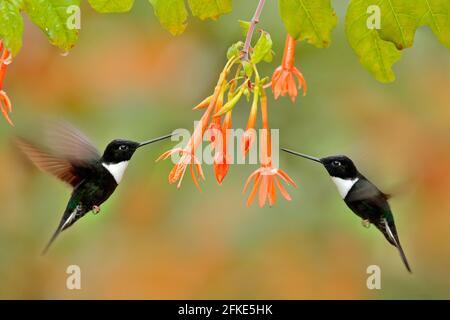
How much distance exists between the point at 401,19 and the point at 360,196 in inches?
12.5

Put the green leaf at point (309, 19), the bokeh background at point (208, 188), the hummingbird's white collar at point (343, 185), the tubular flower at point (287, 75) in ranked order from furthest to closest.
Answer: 1. the bokeh background at point (208, 188)
2. the hummingbird's white collar at point (343, 185)
3. the tubular flower at point (287, 75)
4. the green leaf at point (309, 19)

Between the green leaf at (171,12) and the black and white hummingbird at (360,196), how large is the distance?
0.25m

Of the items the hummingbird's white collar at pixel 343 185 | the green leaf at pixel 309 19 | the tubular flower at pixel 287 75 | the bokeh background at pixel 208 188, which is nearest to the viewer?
the green leaf at pixel 309 19

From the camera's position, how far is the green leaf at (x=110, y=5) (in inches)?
31.1

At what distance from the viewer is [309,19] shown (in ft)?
2.45

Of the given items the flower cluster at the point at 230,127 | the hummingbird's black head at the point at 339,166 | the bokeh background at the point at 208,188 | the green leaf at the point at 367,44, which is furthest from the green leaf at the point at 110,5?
the bokeh background at the point at 208,188

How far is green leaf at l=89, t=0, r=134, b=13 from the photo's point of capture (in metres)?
0.79

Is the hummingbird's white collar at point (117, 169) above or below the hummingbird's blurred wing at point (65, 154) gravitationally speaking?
below

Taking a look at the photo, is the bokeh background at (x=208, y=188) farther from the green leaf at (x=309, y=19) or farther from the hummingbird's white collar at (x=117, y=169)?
the green leaf at (x=309, y=19)

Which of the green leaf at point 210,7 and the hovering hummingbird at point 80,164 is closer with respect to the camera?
the green leaf at point 210,7

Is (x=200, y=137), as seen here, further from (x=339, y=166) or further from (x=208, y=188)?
(x=208, y=188)

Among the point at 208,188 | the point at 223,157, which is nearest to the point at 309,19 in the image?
the point at 223,157

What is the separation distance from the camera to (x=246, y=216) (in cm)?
208

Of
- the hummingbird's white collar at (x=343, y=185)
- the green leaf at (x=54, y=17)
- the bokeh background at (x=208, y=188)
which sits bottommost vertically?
the hummingbird's white collar at (x=343, y=185)
